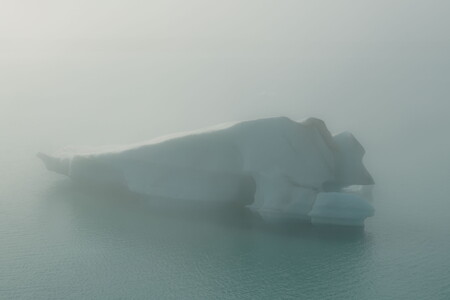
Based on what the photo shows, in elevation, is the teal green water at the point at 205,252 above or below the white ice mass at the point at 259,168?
below

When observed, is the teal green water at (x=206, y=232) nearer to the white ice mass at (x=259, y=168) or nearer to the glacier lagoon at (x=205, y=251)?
the glacier lagoon at (x=205, y=251)

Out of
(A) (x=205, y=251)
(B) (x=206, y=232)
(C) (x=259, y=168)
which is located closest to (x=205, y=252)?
(A) (x=205, y=251)

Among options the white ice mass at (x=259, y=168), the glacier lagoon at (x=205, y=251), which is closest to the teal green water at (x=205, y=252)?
the glacier lagoon at (x=205, y=251)

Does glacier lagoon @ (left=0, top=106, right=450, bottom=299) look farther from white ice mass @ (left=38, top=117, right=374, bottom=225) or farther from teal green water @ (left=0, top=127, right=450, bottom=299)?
white ice mass @ (left=38, top=117, right=374, bottom=225)

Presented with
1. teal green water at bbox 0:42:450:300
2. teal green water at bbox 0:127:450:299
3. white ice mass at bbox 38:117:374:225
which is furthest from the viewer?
white ice mass at bbox 38:117:374:225

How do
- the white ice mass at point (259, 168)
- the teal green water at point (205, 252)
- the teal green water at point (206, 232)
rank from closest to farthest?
the teal green water at point (205, 252)
the teal green water at point (206, 232)
the white ice mass at point (259, 168)

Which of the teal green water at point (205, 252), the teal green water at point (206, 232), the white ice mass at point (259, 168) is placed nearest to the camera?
the teal green water at point (205, 252)

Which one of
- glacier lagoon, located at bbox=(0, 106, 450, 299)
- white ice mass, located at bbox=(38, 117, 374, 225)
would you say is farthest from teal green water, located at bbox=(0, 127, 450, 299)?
white ice mass, located at bbox=(38, 117, 374, 225)

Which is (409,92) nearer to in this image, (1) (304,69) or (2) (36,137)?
(1) (304,69)

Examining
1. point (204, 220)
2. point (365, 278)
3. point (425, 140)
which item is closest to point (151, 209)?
point (204, 220)

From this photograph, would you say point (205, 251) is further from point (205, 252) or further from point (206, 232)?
point (206, 232)
